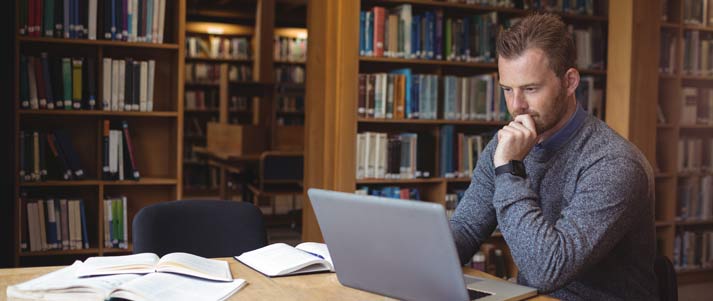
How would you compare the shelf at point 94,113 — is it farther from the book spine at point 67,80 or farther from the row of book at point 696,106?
the row of book at point 696,106

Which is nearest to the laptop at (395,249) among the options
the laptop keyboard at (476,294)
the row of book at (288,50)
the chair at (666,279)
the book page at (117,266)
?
the laptop keyboard at (476,294)

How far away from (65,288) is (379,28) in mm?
2971

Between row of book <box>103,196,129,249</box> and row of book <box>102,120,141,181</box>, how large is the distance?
137 mm

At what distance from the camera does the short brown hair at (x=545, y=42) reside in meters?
1.80

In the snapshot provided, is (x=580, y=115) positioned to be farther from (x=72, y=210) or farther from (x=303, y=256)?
(x=72, y=210)

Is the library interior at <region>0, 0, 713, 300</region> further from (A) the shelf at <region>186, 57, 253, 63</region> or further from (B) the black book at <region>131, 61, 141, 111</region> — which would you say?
(A) the shelf at <region>186, 57, 253, 63</region>

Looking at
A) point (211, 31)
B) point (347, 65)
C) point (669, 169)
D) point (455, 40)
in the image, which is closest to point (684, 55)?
point (669, 169)

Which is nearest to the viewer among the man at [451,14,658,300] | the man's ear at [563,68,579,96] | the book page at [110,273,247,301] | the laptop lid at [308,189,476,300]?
the laptop lid at [308,189,476,300]

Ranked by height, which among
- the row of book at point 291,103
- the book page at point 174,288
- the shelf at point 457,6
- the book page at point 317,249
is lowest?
the book page at point 174,288

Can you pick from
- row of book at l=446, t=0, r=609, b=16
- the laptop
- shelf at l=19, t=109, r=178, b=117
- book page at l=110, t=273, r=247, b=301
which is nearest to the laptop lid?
the laptop

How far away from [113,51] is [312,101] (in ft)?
3.68

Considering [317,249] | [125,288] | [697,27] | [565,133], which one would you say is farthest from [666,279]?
[697,27]

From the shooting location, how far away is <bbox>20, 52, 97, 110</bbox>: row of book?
149 inches

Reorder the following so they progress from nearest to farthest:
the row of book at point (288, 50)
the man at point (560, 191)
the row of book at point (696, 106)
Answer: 1. the man at point (560, 191)
2. the row of book at point (696, 106)
3. the row of book at point (288, 50)
